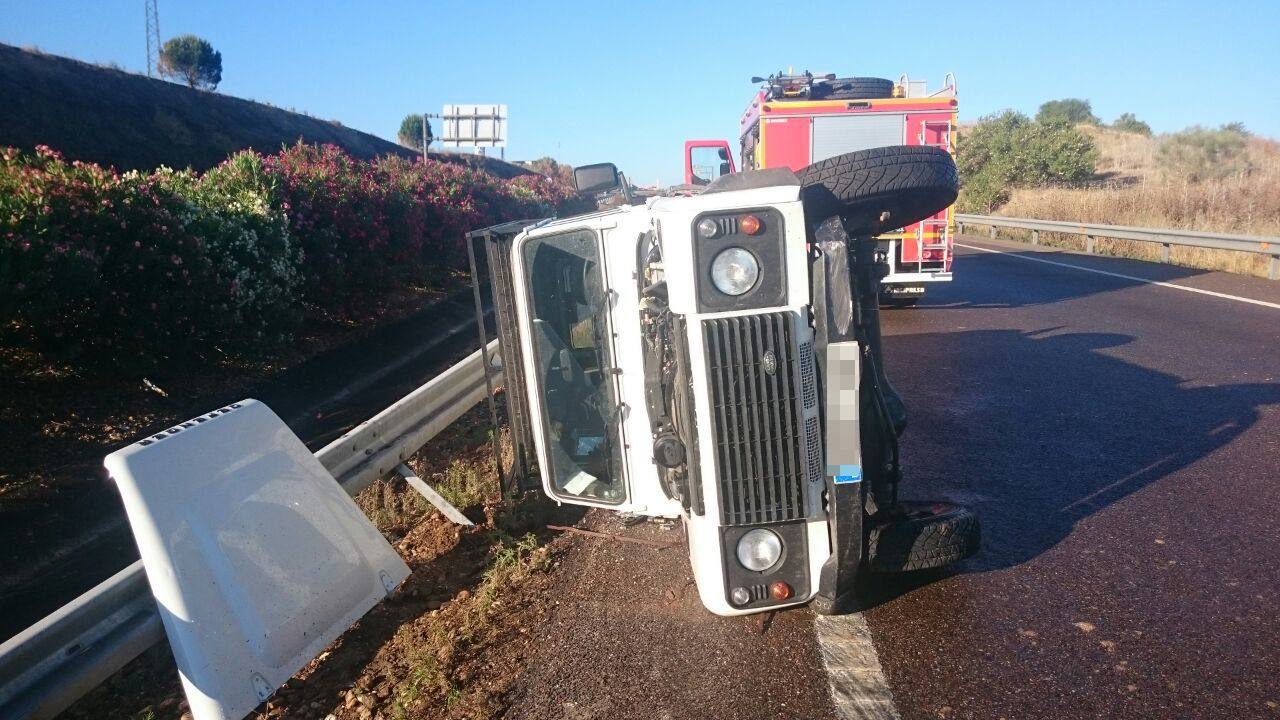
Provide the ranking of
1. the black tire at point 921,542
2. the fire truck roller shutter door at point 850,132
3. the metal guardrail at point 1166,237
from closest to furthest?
the black tire at point 921,542, the fire truck roller shutter door at point 850,132, the metal guardrail at point 1166,237

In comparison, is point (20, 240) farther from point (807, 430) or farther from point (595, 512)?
point (807, 430)

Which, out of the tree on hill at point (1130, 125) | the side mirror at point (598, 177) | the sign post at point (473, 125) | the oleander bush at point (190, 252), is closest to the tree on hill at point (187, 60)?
the sign post at point (473, 125)

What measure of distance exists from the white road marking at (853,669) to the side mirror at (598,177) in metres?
3.32

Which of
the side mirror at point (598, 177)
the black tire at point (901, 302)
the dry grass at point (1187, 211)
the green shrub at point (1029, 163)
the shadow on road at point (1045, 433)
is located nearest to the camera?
the shadow on road at point (1045, 433)

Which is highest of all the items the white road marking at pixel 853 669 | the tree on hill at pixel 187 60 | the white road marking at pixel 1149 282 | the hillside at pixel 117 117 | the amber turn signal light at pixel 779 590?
the tree on hill at pixel 187 60

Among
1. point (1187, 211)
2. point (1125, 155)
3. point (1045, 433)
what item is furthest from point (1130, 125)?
point (1045, 433)

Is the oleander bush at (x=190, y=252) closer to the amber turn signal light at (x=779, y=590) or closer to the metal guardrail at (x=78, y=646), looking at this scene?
the metal guardrail at (x=78, y=646)

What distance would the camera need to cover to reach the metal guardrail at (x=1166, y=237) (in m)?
13.0

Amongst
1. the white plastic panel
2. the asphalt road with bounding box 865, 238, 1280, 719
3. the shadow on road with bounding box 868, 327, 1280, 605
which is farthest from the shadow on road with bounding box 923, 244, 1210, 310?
the white plastic panel

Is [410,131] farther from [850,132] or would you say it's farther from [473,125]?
[850,132]

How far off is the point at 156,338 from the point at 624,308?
17.3ft

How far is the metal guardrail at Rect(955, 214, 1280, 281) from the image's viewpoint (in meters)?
13.0

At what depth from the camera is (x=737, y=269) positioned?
3.08 m

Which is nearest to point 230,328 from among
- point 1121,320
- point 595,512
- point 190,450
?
point 595,512
